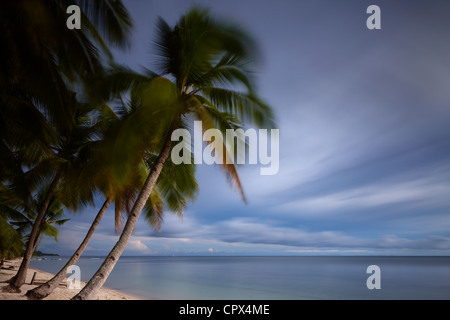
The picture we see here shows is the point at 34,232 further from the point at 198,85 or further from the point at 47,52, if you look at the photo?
the point at 198,85

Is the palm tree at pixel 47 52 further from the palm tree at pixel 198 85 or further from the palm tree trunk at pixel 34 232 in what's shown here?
the palm tree trunk at pixel 34 232

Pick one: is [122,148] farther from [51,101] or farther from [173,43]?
[173,43]

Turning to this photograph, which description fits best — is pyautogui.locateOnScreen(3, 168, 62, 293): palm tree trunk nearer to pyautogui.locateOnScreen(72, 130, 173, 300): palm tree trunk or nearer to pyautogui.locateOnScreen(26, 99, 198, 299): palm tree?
pyautogui.locateOnScreen(26, 99, 198, 299): palm tree

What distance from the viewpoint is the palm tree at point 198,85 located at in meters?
5.58

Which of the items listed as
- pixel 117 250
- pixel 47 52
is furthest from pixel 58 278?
pixel 47 52

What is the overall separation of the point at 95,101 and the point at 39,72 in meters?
1.43

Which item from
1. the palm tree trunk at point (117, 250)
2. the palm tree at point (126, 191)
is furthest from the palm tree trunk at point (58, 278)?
the palm tree trunk at point (117, 250)

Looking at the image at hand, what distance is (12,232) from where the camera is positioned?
8812 millimetres

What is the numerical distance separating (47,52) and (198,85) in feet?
10.0

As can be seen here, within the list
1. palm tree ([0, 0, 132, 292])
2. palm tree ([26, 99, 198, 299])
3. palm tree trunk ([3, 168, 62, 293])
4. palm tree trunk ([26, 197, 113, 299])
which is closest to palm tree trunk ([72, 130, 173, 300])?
palm tree ([26, 99, 198, 299])

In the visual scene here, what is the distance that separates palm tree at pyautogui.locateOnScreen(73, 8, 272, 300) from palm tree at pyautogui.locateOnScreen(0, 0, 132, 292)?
107 centimetres

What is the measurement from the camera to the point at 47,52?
4.86m

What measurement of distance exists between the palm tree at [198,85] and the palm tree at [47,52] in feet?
3.50
